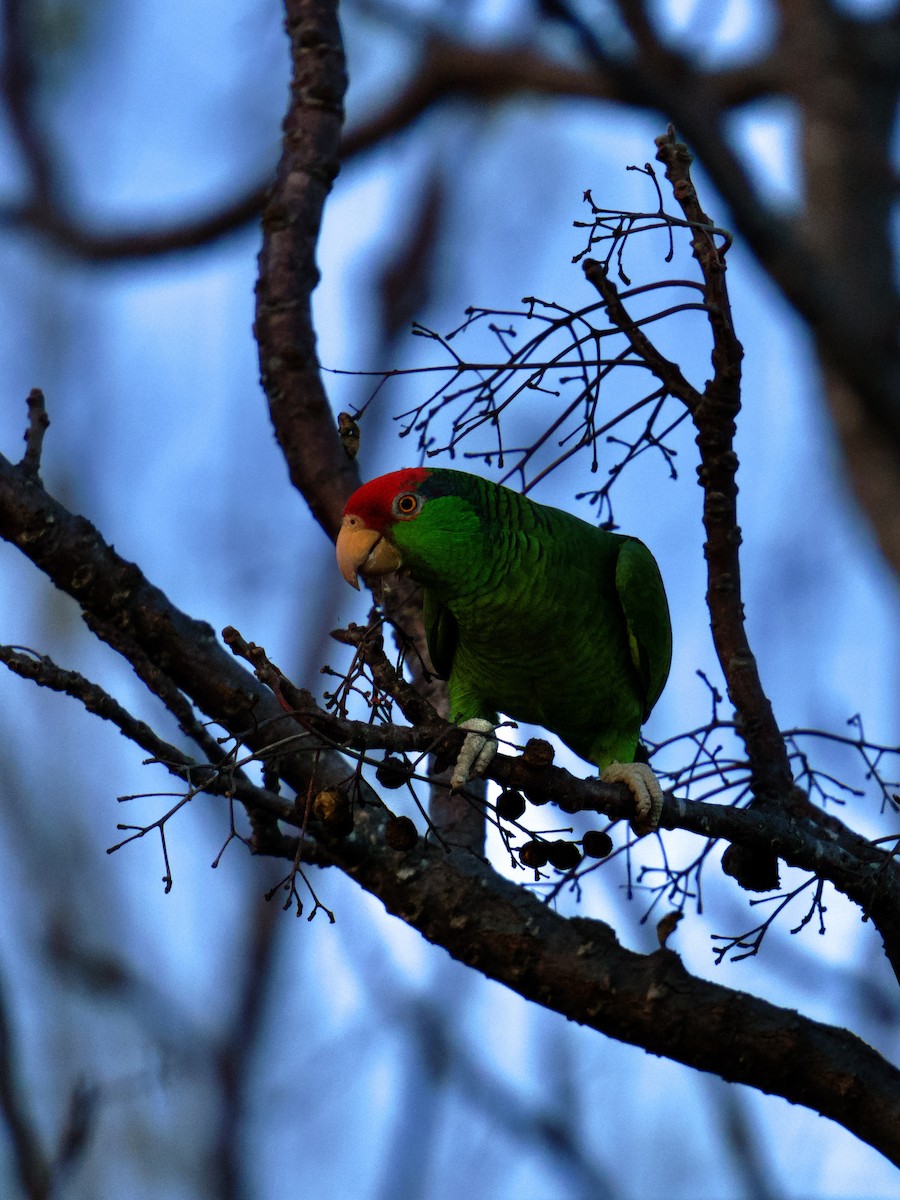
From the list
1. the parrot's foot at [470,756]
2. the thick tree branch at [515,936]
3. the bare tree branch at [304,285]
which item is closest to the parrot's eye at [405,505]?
the bare tree branch at [304,285]

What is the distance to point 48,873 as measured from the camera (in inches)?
355

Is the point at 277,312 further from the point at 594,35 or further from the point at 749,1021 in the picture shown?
the point at 594,35

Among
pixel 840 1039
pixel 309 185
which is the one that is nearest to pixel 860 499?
pixel 309 185

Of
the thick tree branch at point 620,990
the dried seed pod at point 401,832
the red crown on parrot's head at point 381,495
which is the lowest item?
the dried seed pod at point 401,832

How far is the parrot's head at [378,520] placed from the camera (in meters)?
3.39

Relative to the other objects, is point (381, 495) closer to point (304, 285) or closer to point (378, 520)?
point (378, 520)

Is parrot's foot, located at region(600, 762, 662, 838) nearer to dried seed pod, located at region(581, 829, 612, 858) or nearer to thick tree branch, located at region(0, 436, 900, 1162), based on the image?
dried seed pod, located at region(581, 829, 612, 858)

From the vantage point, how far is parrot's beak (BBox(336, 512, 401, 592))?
3424mm

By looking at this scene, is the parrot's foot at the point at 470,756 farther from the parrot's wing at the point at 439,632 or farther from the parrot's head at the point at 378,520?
the parrot's wing at the point at 439,632

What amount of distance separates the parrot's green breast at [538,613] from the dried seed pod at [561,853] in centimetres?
100

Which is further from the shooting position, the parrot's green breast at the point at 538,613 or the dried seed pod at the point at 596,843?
the parrot's green breast at the point at 538,613

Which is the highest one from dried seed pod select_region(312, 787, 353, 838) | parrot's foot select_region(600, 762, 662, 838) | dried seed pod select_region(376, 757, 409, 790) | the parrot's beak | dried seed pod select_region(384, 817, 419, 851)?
the parrot's beak

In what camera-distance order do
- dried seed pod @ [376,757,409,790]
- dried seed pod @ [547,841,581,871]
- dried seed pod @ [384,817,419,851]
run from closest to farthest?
dried seed pod @ [376,757,409,790] → dried seed pod @ [384,817,419,851] → dried seed pod @ [547,841,581,871]

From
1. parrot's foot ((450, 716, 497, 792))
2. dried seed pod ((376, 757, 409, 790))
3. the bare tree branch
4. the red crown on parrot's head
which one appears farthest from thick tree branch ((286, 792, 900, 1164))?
the bare tree branch
